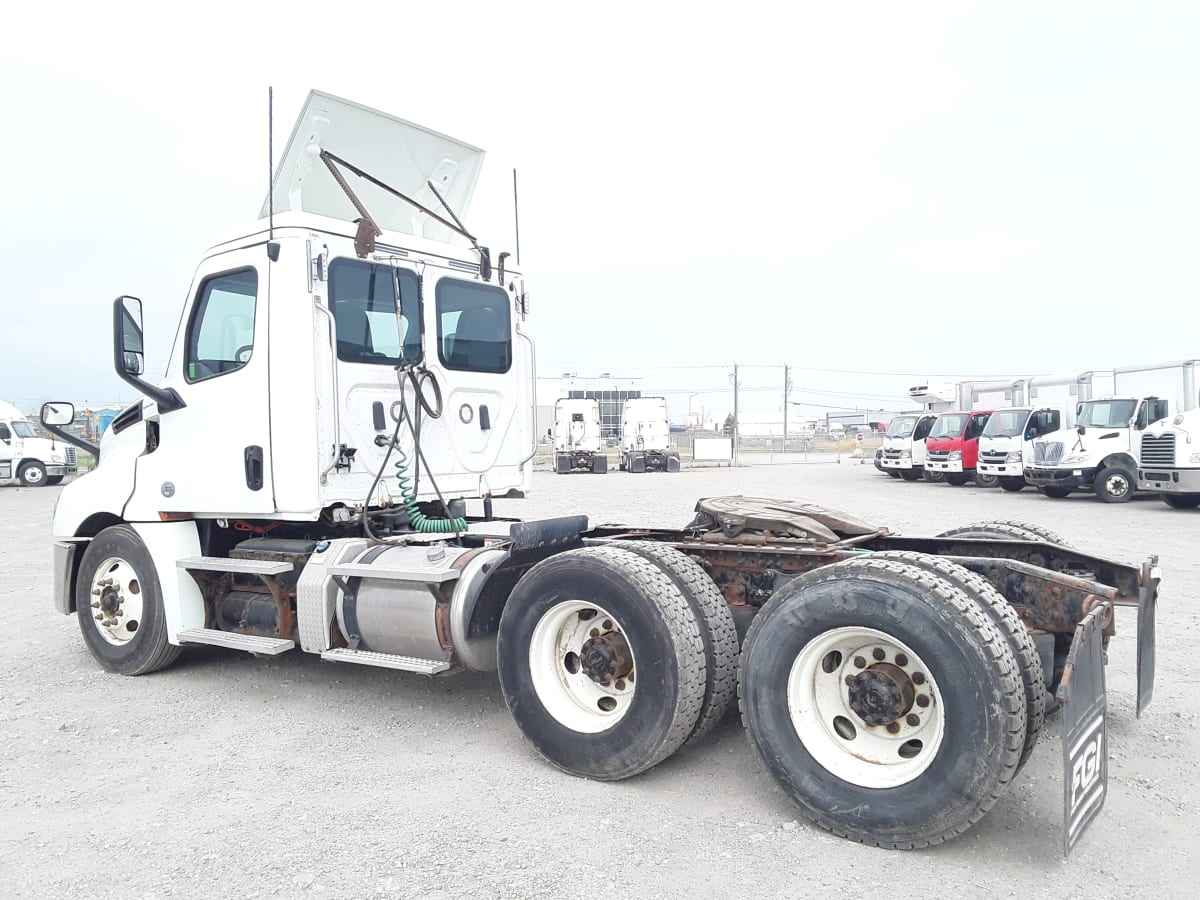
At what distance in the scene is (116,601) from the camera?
6.18 m

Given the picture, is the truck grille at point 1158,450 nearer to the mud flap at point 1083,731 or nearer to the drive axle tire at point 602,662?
the mud flap at point 1083,731

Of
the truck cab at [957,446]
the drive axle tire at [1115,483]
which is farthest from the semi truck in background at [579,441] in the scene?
the drive axle tire at [1115,483]

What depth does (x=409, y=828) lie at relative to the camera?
375 cm

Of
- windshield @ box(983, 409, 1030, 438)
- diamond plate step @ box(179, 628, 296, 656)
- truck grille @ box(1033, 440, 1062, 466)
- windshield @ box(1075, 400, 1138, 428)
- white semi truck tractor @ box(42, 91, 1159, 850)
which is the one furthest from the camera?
windshield @ box(983, 409, 1030, 438)

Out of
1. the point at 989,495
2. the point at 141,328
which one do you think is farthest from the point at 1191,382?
the point at 141,328

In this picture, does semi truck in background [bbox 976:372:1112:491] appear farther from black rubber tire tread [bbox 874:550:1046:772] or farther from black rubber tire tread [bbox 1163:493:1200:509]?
black rubber tire tread [bbox 874:550:1046:772]

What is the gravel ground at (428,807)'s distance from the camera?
10.8 feet

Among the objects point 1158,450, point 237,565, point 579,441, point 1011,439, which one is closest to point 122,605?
point 237,565

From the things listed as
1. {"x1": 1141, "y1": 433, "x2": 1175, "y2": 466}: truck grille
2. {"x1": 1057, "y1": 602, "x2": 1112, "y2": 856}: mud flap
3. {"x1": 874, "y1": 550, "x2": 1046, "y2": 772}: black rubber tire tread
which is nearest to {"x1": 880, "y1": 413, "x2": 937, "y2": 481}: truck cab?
{"x1": 1141, "y1": 433, "x2": 1175, "y2": 466}: truck grille

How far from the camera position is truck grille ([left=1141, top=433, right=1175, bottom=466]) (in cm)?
1694

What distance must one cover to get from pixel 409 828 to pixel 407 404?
113 inches

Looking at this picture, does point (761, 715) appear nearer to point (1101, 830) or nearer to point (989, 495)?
point (1101, 830)

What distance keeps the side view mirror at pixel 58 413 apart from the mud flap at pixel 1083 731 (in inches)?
247

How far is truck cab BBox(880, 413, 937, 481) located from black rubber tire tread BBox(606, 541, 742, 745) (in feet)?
79.1
